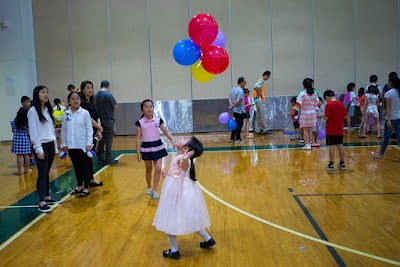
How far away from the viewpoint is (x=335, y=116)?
6988mm

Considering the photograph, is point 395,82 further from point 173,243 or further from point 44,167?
point 44,167

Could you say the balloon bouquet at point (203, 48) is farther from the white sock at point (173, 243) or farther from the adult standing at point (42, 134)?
the white sock at point (173, 243)

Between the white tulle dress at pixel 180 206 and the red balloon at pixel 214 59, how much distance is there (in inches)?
138

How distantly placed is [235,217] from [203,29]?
134 inches

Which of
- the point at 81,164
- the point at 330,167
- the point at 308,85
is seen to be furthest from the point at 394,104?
the point at 81,164

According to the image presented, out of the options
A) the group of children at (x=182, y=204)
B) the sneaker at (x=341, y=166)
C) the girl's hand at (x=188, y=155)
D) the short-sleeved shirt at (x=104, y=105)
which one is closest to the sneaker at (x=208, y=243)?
the group of children at (x=182, y=204)

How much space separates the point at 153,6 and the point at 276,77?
4.88m

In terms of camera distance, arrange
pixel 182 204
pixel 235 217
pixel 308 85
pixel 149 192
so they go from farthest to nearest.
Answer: pixel 308 85, pixel 149 192, pixel 235 217, pixel 182 204

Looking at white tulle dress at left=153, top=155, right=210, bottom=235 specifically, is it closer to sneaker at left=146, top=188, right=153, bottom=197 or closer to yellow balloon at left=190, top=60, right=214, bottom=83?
sneaker at left=146, top=188, right=153, bottom=197

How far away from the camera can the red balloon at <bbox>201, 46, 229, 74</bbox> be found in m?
7.00

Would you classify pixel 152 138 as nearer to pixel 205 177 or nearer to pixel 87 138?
pixel 87 138

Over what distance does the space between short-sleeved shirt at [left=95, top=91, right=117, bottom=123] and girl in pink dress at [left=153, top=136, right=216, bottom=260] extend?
4788 millimetres

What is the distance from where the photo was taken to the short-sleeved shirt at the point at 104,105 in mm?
8312

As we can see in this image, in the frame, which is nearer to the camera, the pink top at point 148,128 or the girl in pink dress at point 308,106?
the pink top at point 148,128
